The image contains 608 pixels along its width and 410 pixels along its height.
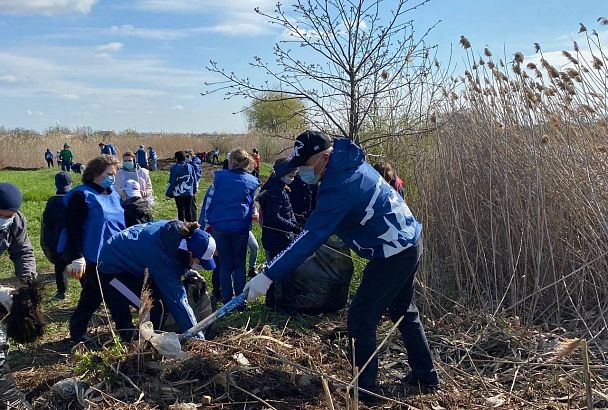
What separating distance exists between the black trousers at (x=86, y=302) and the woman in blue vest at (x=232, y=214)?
1.29m

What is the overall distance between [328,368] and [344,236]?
1.02 meters

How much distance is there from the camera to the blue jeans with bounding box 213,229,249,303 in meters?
5.75

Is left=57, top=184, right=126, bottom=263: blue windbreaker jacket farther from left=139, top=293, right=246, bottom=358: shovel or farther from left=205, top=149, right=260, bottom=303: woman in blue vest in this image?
left=139, top=293, right=246, bottom=358: shovel

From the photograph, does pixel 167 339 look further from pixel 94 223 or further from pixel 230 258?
pixel 230 258

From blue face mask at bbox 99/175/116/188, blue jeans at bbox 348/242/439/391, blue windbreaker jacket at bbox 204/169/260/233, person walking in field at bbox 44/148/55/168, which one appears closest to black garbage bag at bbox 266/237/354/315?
blue windbreaker jacket at bbox 204/169/260/233

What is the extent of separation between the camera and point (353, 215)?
350cm

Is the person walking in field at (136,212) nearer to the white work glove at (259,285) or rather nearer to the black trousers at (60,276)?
the black trousers at (60,276)

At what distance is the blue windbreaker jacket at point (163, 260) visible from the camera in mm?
4035

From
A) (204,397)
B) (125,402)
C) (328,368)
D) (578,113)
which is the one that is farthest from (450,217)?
(125,402)

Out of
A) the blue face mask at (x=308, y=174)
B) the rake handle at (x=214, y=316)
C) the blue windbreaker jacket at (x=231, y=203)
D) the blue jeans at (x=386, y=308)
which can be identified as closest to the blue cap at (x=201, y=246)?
the rake handle at (x=214, y=316)

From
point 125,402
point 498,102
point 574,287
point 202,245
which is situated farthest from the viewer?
point 498,102

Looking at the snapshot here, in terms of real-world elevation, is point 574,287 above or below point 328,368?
above

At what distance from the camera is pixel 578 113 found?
4914 millimetres

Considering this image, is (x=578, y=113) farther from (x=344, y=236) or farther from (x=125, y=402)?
(x=125, y=402)
